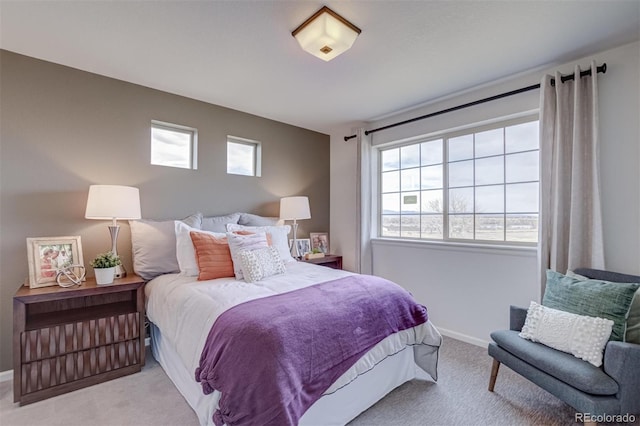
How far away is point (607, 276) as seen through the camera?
75.9 inches

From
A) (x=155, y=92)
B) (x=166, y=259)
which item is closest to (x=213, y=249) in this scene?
(x=166, y=259)

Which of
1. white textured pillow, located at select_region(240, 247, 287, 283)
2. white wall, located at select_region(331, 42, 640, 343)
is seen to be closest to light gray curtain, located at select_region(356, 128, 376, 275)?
white wall, located at select_region(331, 42, 640, 343)

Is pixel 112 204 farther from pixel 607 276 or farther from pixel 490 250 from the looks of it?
pixel 607 276

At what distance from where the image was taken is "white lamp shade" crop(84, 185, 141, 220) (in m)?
2.21

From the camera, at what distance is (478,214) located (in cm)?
294

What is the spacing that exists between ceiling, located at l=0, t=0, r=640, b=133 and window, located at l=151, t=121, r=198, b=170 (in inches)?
15.7

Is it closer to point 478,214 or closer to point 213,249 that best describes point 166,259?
point 213,249

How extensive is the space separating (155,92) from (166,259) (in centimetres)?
165

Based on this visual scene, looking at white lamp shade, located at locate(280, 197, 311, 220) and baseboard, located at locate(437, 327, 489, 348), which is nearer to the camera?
baseboard, located at locate(437, 327, 489, 348)

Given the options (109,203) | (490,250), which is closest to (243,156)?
(109,203)

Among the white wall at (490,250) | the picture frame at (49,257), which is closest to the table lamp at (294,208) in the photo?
the white wall at (490,250)

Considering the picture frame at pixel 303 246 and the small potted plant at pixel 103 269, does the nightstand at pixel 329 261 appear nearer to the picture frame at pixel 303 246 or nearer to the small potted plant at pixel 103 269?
the picture frame at pixel 303 246

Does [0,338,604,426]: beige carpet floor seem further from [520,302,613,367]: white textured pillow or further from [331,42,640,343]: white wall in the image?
[331,42,640,343]: white wall

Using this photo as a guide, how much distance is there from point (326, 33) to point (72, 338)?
2673 millimetres
